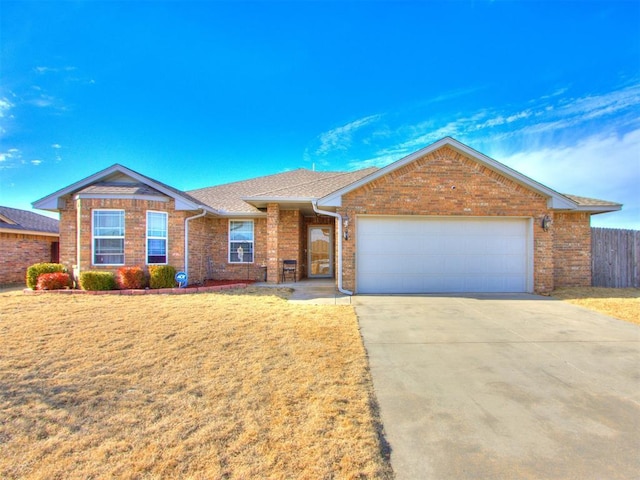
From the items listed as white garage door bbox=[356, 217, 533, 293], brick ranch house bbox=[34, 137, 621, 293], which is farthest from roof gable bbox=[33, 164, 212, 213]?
white garage door bbox=[356, 217, 533, 293]

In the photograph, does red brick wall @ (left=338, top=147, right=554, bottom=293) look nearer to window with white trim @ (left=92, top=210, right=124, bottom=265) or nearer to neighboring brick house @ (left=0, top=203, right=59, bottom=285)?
window with white trim @ (left=92, top=210, right=124, bottom=265)

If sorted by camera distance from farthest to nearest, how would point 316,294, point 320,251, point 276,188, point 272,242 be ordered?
point 276,188 < point 320,251 < point 272,242 < point 316,294

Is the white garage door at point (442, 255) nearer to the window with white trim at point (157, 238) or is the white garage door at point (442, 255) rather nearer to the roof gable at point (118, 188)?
the roof gable at point (118, 188)

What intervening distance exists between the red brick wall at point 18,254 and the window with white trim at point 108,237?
625cm

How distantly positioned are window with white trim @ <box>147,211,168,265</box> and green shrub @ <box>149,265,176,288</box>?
480 mm

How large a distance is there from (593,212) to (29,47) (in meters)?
19.0

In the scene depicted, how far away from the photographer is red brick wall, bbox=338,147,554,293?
9422mm

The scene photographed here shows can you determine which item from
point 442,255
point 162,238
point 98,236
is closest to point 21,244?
point 98,236

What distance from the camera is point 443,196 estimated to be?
375 inches

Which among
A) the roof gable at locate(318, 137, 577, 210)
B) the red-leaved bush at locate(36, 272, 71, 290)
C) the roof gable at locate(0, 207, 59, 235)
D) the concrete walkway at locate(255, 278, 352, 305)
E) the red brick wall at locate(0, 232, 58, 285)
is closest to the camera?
the concrete walkway at locate(255, 278, 352, 305)

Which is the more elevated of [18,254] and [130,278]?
[18,254]

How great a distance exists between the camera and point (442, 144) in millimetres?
9391

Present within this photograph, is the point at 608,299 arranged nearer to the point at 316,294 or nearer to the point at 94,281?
the point at 316,294

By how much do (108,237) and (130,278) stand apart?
5.64ft
